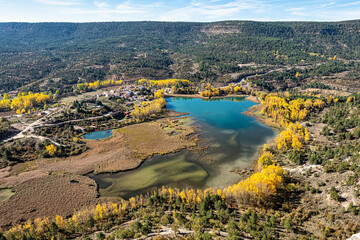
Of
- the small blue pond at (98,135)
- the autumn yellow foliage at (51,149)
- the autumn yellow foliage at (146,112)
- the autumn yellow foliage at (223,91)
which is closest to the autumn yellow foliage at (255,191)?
the autumn yellow foliage at (51,149)

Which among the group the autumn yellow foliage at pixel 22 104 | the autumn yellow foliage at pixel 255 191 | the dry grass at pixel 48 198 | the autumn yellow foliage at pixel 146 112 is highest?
the autumn yellow foliage at pixel 22 104

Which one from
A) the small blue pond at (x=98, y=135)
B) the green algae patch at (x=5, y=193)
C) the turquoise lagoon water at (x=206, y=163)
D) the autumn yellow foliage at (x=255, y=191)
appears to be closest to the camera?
the autumn yellow foliage at (x=255, y=191)

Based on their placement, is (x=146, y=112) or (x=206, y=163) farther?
(x=146, y=112)

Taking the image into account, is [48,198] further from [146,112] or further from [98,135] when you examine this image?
[146,112]

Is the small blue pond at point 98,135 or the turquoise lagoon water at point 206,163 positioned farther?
the small blue pond at point 98,135

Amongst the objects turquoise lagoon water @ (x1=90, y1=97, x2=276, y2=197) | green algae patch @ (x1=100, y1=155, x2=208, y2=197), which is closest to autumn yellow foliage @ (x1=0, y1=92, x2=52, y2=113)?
turquoise lagoon water @ (x1=90, y1=97, x2=276, y2=197)

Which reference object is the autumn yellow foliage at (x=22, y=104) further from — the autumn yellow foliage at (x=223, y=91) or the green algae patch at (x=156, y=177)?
the autumn yellow foliage at (x=223, y=91)

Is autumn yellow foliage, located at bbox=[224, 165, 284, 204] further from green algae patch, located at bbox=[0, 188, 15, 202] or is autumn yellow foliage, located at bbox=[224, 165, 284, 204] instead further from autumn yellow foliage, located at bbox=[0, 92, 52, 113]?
autumn yellow foliage, located at bbox=[0, 92, 52, 113]

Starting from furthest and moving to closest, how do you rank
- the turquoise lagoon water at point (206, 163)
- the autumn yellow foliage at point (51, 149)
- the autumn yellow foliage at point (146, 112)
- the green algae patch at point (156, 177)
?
the autumn yellow foliage at point (146, 112), the autumn yellow foliage at point (51, 149), the turquoise lagoon water at point (206, 163), the green algae patch at point (156, 177)

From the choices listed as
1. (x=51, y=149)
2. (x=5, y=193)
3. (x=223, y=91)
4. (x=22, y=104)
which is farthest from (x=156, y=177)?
(x=22, y=104)
